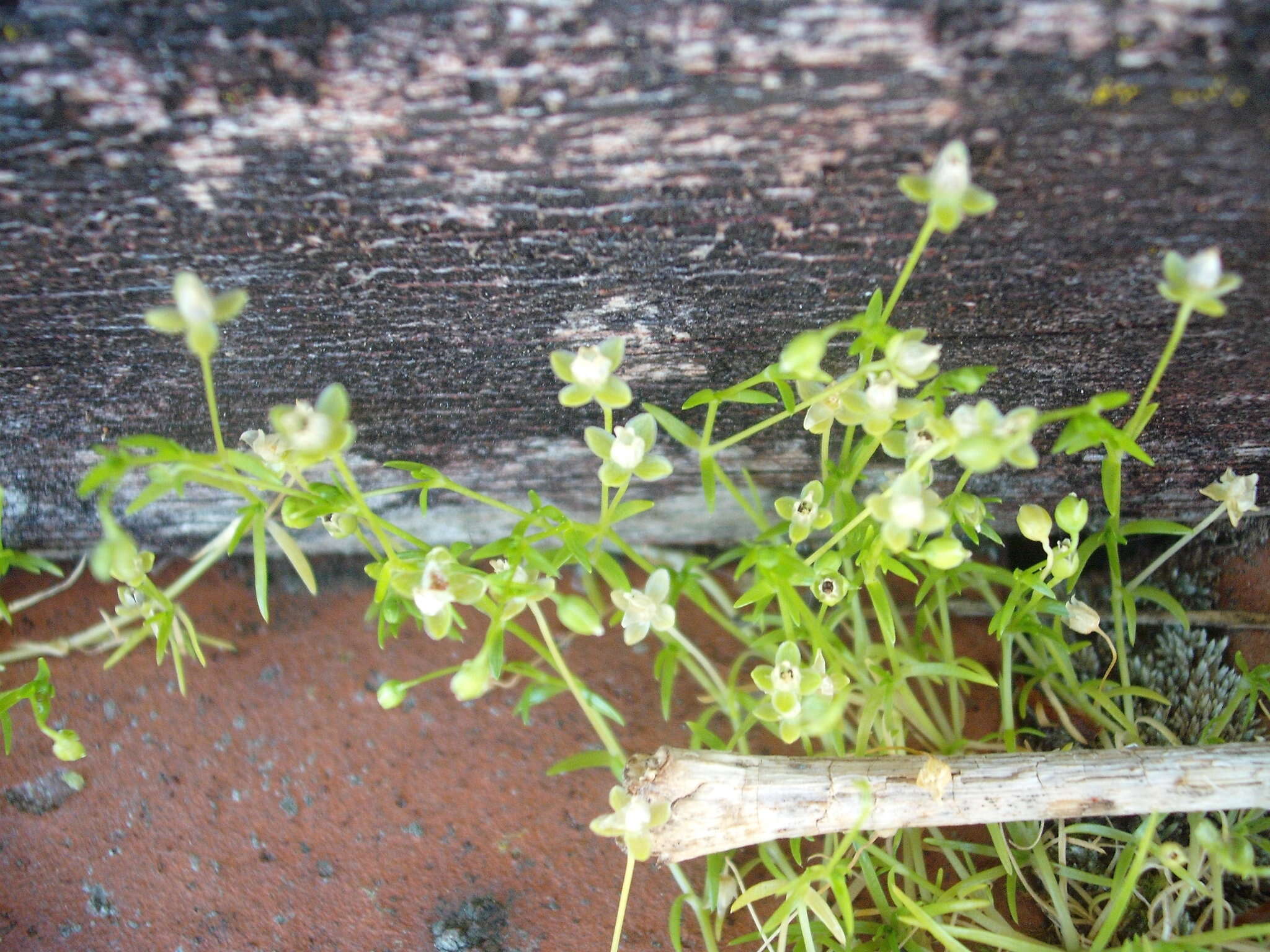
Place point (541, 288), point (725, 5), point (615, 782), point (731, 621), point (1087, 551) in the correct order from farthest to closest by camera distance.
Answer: point (731, 621)
point (615, 782)
point (1087, 551)
point (541, 288)
point (725, 5)

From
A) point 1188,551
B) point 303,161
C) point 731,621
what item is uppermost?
point 303,161

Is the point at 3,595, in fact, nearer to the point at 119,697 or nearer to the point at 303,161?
the point at 119,697

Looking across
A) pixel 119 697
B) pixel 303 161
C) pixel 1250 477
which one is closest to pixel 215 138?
pixel 303 161

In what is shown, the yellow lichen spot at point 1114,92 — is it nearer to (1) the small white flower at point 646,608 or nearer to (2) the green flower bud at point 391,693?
(1) the small white flower at point 646,608

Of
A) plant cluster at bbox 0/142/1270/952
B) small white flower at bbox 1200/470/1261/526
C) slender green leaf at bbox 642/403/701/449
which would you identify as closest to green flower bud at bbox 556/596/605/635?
plant cluster at bbox 0/142/1270/952

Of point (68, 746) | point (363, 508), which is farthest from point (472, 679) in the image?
point (68, 746)

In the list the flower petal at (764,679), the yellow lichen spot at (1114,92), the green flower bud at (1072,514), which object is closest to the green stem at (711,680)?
the flower petal at (764,679)

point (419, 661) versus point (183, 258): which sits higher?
point (183, 258)

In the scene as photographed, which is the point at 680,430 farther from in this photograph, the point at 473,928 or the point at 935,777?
the point at 473,928
